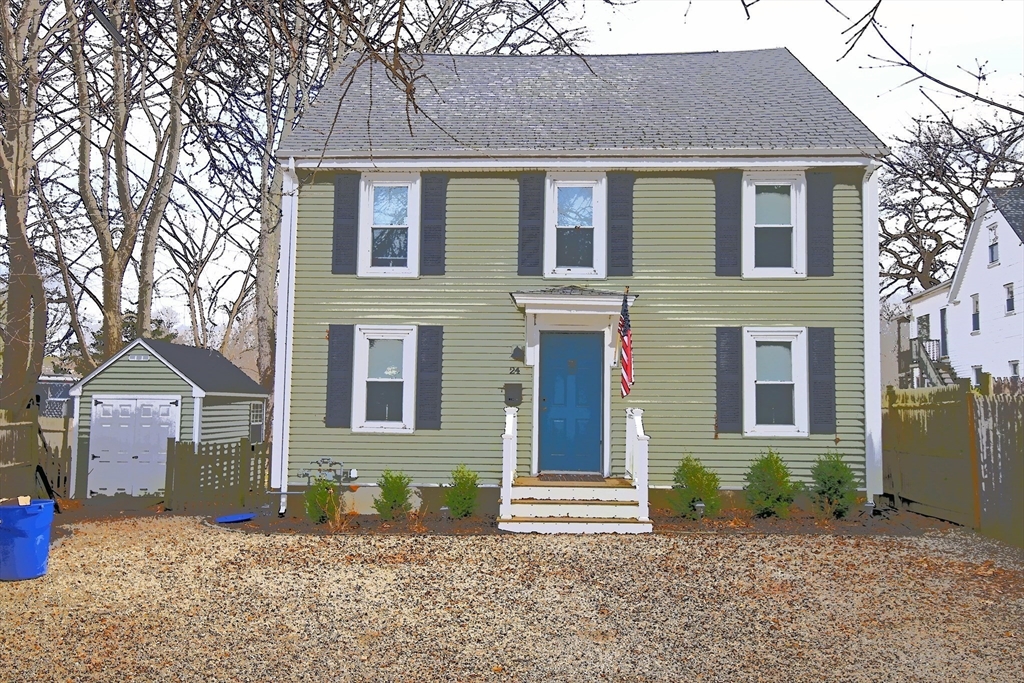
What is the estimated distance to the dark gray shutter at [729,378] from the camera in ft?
42.3

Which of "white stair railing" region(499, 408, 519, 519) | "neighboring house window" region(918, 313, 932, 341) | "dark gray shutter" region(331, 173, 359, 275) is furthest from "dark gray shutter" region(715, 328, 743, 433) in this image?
"neighboring house window" region(918, 313, 932, 341)

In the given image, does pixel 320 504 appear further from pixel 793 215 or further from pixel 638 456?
pixel 793 215

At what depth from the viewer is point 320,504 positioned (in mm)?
12094

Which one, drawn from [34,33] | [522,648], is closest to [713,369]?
[522,648]

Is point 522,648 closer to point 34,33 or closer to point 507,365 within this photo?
point 507,365

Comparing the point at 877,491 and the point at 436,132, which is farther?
the point at 436,132

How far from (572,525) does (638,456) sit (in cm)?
137

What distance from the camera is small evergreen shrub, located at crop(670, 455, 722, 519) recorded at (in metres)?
12.1

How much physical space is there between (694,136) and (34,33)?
12.0 metres

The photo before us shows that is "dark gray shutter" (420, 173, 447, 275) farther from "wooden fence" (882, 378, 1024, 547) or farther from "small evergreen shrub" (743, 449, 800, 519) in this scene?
"wooden fence" (882, 378, 1024, 547)

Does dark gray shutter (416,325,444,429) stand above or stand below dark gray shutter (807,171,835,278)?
below

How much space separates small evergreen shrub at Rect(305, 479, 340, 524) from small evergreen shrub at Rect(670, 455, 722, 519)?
4905 millimetres

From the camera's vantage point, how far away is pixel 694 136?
13516 mm

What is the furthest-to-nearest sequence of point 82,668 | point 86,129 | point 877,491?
point 86,129, point 877,491, point 82,668
